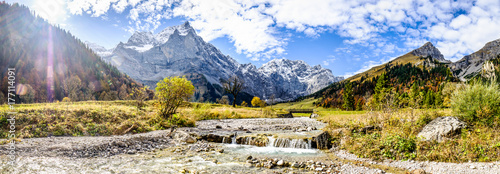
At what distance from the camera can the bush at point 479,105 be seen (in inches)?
564

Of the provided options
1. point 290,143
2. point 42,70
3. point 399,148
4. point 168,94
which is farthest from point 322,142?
point 42,70

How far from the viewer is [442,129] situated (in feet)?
45.7

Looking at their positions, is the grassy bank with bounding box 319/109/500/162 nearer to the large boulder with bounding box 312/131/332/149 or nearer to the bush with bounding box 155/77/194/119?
the large boulder with bounding box 312/131/332/149

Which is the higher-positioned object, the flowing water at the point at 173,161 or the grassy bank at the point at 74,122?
the grassy bank at the point at 74,122

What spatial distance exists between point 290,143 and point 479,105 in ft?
44.0

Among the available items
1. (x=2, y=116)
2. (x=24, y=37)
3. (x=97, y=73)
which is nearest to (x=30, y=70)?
(x=97, y=73)

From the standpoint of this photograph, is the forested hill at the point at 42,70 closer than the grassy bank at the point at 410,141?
No

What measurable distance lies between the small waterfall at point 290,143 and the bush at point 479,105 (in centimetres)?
1103

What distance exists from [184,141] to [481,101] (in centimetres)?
2336

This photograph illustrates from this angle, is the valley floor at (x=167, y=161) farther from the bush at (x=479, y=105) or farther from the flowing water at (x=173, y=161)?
the bush at (x=479, y=105)

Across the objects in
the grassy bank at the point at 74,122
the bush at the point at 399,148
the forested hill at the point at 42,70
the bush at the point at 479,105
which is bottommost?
the bush at the point at 399,148

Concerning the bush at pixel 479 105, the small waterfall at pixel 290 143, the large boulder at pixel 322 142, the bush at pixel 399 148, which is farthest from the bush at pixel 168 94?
the bush at pixel 479 105

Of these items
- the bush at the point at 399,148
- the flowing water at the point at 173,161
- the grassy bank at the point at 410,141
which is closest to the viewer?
the flowing water at the point at 173,161

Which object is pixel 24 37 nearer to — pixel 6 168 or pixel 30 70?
pixel 30 70
